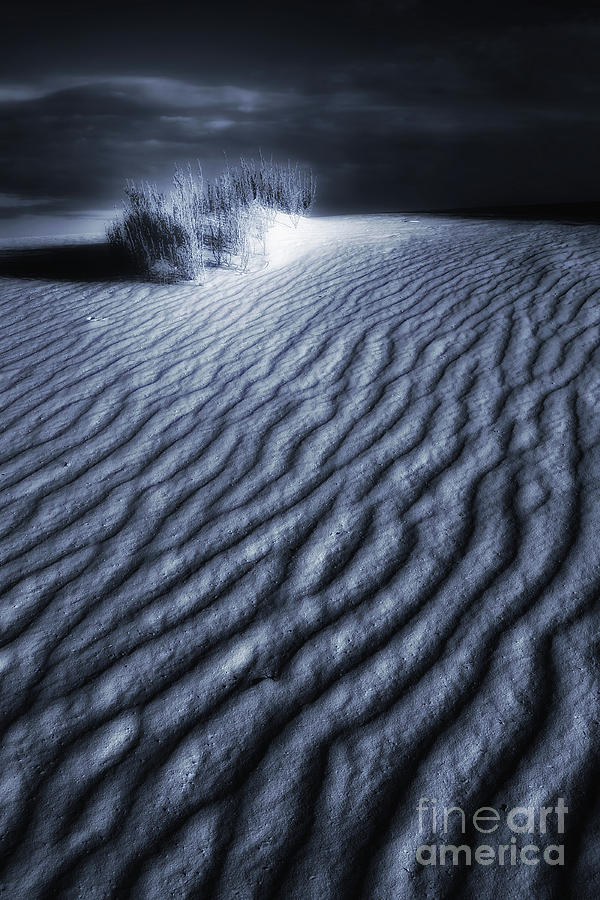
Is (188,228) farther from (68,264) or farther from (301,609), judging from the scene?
(301,609)

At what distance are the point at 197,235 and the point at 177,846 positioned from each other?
6.60 m

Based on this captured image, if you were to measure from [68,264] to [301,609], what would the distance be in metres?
7.22

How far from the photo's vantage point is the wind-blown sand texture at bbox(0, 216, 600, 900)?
1532 millimetres

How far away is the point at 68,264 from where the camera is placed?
26.7ft

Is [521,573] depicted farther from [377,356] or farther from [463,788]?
[377,356]

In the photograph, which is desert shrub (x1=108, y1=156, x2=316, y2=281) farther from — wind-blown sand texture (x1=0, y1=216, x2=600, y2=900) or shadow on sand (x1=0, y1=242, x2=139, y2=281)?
wind-blown sand texture (x1=0, y1=216, x2=600, y2=900)

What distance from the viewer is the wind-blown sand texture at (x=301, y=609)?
5.03 ft

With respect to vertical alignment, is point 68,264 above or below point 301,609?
above

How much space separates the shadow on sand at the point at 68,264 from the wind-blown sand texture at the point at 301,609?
3.20 metres

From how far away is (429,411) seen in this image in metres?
3.18

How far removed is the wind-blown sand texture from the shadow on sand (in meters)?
3.20

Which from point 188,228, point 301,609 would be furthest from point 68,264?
point 301,609

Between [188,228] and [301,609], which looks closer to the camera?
[301,609]

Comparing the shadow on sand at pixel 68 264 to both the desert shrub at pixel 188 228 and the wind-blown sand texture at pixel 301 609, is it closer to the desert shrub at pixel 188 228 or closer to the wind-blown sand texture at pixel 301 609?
the desert shrub at pixel 188 228
